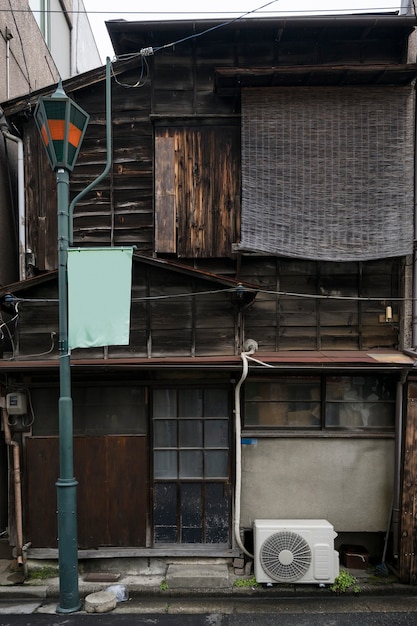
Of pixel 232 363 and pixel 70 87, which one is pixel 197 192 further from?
pixel 232 363

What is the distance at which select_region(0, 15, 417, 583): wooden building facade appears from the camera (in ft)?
26.4

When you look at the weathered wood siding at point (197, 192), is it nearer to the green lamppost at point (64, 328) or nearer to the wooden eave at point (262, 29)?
the wooden eave at point (262, 29)

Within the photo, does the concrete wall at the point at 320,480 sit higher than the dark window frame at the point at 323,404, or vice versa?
the dark window frame at the point at 323,404

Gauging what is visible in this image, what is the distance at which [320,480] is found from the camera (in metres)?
8.26

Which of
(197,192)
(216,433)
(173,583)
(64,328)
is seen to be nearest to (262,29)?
(197,192)

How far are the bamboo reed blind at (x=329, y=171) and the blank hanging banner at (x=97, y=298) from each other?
264 cm

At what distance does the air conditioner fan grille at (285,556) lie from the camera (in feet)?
24.3

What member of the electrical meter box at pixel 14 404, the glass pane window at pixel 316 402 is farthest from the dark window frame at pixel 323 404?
the electrical meter box at pixel 14 404

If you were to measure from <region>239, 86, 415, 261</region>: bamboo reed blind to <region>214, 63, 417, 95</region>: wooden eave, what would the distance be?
0.13 m

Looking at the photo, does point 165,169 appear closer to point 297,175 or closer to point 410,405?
point 297,175

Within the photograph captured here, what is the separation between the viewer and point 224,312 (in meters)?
8.05

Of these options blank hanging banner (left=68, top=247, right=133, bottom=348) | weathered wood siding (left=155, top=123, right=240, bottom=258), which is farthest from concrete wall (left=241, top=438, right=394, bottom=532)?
weathered wood siding (left=155, top=123, right=240, bottom=258)

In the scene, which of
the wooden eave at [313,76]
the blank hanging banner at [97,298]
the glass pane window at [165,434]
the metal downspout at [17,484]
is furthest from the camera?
the glass pane window at [165,434]

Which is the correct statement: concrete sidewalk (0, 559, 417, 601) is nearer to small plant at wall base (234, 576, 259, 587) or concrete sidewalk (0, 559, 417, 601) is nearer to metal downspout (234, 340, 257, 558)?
small plant at wall base (234, 576, 259, 587)
